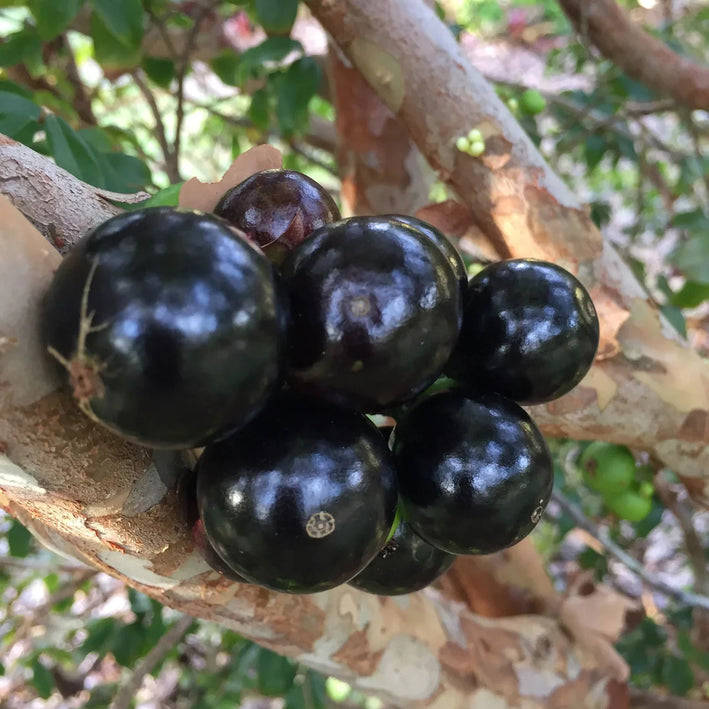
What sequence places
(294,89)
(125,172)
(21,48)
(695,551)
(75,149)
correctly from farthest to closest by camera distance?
(695,551), (294,89), (21,48), (125,172), (75,149)

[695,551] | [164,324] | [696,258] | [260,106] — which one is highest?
[164,324]

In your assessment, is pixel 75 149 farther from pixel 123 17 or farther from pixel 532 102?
pixel 532 102

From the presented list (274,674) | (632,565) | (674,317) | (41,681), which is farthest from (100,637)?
(674,317)

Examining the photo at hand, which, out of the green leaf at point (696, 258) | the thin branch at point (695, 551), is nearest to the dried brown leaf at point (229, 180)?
the green leaf at point (696, 258)

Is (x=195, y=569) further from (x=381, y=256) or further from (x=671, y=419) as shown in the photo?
(x=671, y=419)

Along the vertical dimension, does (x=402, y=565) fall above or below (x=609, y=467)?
above

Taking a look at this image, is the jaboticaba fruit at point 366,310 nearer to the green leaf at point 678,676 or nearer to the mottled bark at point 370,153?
the mottled bark at point 370,153
